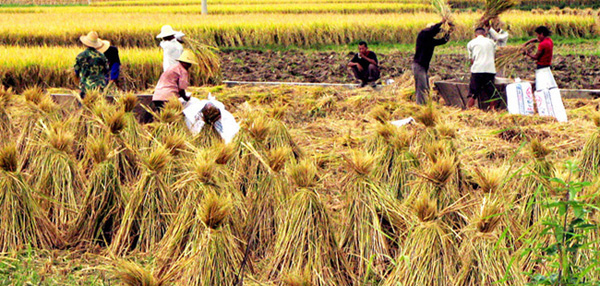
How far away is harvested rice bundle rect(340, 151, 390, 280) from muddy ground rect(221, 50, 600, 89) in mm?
6372

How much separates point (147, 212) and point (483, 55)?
14.9 feet

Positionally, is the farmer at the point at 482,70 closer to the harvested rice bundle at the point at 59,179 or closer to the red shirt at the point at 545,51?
the red shirt at the point at 545,51


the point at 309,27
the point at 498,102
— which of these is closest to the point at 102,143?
the point at 498,102

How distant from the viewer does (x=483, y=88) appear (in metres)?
8.16

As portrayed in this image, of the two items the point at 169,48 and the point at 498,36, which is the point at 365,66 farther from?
the point at 169,48

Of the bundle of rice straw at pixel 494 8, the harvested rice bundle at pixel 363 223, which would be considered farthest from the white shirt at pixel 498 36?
the harvested rice bundle at pixel 363 223

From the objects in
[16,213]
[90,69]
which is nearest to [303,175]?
[16,213]

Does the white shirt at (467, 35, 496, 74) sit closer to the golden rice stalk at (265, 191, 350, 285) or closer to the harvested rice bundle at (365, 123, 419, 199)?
the harvested rice bundle at (365, 123, 419, 199)

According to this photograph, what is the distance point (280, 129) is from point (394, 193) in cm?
104

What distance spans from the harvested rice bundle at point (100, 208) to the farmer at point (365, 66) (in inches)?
197

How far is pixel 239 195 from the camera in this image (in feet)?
14.9

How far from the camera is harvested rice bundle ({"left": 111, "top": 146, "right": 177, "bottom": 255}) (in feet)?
15.0

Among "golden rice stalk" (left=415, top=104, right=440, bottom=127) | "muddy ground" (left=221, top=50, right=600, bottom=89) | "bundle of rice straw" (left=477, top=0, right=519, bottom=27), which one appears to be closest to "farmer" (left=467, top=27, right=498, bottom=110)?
"bundle of rice straw" (left=477, top=0, right=519, bottom=27)

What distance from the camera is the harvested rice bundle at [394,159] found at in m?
4.82
